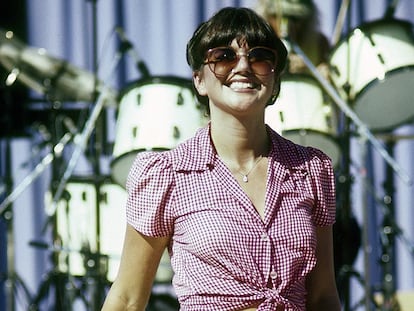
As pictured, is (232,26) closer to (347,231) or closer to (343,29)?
(347,231)

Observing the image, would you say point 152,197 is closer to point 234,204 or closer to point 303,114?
point 234,204

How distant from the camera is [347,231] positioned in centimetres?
396

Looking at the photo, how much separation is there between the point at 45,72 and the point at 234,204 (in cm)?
270

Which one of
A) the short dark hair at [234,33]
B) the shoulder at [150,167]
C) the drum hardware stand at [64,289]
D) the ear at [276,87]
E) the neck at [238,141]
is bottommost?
the drum hardware stand at [64,289]

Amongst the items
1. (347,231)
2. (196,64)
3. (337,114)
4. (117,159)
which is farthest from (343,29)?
(196,64)

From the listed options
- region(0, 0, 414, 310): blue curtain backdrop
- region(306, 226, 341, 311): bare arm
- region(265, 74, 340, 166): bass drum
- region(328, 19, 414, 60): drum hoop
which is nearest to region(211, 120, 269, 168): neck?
region(306, 226, 341, 311): bare arm

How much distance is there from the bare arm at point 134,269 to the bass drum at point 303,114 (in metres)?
1.96

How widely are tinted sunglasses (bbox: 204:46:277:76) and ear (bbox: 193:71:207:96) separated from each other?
92mm

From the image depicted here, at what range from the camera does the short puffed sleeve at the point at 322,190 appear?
1741 mm

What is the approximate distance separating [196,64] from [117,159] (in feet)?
6.86

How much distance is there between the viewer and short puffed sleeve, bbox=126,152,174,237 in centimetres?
167

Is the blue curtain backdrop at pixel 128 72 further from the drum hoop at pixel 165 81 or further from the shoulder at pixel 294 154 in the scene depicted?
the shoulder at pixel 294 154

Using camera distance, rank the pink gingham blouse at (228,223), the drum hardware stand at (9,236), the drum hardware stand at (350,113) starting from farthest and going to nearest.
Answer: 1. the drum hardware stand at (9,236)
2. the drum hardware stand at (350,113)
3. the pink gingham blouse at (228,223)

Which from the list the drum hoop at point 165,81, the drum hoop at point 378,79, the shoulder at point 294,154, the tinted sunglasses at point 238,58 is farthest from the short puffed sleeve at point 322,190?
the drum hoop at point 165,81
